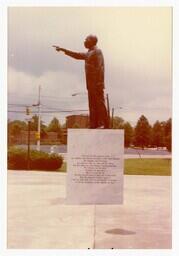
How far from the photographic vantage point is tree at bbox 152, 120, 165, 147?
12.5 feet

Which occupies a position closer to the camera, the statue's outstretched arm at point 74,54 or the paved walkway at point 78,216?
the paved walkway at point 78,216

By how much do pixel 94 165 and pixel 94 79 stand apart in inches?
27.0

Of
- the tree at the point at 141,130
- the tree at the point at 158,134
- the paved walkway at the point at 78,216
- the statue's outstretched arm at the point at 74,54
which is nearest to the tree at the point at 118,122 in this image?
the tree at the point at 141,130

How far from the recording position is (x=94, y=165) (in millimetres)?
3824

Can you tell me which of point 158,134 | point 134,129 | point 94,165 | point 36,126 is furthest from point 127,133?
point 36,126

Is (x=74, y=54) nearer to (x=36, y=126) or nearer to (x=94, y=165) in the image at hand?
(x=36, y=126)

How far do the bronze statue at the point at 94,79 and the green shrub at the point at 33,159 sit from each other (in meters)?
0.40

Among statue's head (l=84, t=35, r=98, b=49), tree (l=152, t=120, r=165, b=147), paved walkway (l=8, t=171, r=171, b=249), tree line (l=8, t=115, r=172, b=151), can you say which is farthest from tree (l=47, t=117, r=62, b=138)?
tree (l=152, t=120, r=165, b=147)

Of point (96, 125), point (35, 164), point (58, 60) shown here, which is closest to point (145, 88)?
point (96, 125)

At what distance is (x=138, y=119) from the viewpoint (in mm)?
3842

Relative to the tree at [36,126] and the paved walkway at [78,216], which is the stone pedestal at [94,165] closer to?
the paved walkway at [78,216]

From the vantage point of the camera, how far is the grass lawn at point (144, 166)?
12.6 feet

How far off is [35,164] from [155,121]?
1044 mm
